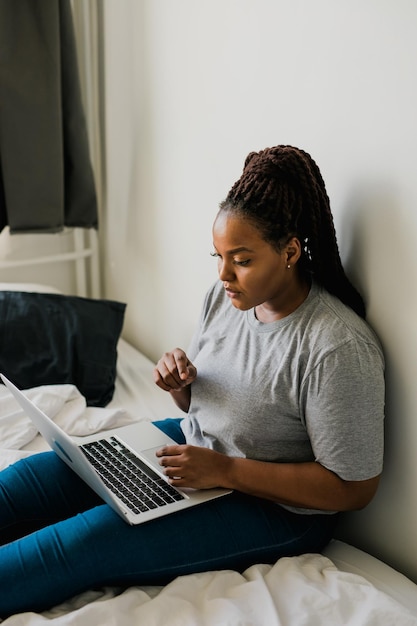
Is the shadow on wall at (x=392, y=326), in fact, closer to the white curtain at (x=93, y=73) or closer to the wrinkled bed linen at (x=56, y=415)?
the wrinkled bed linen at (x=56, y=415)

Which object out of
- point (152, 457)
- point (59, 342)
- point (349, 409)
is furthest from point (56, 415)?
point (349, 409)

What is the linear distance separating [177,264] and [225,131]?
46 centimetres

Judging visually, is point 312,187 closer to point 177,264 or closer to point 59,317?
point 177,264

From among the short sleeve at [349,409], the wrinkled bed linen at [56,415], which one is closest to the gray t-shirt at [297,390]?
the short sleeve at [349,409]

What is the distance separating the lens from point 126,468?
137 cm

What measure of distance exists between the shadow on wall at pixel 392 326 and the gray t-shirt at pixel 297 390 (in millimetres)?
49

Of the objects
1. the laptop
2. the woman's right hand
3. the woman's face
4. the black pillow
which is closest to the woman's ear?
the woman's face

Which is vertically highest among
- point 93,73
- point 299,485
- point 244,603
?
point 93,73

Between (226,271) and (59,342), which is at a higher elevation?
(226,271)

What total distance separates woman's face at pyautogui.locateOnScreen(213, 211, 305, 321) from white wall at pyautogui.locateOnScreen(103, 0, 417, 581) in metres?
0.16

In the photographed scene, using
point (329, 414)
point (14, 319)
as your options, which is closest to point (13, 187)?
point (14, 319)

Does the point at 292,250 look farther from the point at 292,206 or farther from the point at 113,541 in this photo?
the point at 113,541

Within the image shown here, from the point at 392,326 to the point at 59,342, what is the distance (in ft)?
3.38

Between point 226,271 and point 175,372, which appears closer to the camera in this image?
point 226,271
